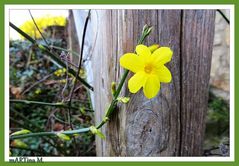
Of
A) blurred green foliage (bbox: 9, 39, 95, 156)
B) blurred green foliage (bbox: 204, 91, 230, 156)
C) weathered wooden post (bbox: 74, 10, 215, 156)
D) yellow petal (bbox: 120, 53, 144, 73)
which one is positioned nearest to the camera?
yellow petal (bbox: 120, 53, 144, 73)

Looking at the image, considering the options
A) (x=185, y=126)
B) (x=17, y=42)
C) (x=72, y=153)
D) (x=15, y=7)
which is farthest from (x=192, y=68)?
(x=17, y=42)

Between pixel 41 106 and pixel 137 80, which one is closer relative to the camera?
pixel 137 80

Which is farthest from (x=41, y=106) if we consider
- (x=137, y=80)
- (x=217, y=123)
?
(x=137, y=80)

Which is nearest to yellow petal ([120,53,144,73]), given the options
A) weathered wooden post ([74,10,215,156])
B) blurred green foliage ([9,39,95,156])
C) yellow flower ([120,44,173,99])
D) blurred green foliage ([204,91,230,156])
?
yellow flower ([120,44,173,99])

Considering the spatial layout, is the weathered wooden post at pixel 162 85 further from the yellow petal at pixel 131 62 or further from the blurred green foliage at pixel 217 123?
the blurred green foliage at pixel 217 123

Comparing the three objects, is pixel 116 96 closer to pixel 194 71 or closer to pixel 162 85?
pixel 162 85

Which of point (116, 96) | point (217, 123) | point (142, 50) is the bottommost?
point (217, 123)

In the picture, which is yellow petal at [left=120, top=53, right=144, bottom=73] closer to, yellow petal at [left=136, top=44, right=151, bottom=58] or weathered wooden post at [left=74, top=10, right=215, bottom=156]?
yellow petal at [left=136, top=44, right=151, bottom=58]
